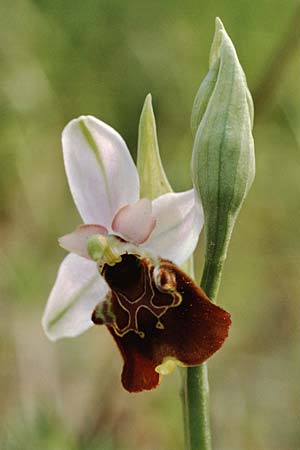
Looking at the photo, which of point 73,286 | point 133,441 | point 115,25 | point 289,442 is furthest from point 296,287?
point 73,286

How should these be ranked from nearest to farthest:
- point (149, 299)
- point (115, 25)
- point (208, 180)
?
point (208, 180) < point (149, 299) < point (115, 25)

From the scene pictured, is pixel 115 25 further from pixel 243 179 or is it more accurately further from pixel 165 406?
pixel 243 179

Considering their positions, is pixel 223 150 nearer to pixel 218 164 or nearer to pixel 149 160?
pixel 218 164

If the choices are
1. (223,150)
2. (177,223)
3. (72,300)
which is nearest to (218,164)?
(223,150)

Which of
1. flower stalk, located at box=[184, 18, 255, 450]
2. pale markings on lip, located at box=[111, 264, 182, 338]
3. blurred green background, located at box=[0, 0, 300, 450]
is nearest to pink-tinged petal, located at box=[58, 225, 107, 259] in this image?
pale markings on lip, located at box=[111, 264, 182, 338]

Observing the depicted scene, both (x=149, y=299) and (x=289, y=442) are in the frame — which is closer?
(x=149, y=299)

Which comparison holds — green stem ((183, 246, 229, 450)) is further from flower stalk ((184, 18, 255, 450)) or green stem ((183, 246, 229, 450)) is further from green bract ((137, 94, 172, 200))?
green bract ((137, 94, 172, 200))

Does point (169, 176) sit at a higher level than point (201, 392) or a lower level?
higher
